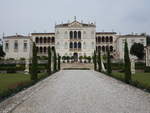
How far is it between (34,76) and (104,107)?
873 centimetres

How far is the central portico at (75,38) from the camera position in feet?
190

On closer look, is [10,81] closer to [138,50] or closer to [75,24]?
[138,50]

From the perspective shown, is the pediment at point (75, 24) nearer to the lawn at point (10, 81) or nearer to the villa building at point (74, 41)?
the villa building at point (74, 41)

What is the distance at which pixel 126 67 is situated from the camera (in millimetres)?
13414

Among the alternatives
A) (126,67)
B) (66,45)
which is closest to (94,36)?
(66,45)

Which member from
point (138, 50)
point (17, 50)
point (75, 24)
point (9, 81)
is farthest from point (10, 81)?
point (75, 24)

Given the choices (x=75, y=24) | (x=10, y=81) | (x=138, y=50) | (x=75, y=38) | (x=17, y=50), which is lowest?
(x=10, y=81)

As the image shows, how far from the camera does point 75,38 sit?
58.7m

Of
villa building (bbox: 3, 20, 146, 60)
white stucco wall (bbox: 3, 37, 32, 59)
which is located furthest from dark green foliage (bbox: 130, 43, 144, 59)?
white stucco wall (bbox: 3, 37, 32, 59)

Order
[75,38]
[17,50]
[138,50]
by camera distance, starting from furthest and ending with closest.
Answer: [75,38] < [17,50] < [138,50]

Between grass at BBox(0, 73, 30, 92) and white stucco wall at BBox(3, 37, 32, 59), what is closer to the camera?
grass at BBox(0, 73, 30, 92)

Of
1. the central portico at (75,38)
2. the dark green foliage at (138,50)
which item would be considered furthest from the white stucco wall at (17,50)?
the dark green foliage at (138,50)

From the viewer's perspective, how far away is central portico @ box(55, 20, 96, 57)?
58.0m

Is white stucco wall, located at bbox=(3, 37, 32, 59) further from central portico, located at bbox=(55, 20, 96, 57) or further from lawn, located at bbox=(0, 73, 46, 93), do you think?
lawn, located at bbox=(0, 73, 46, 93)
